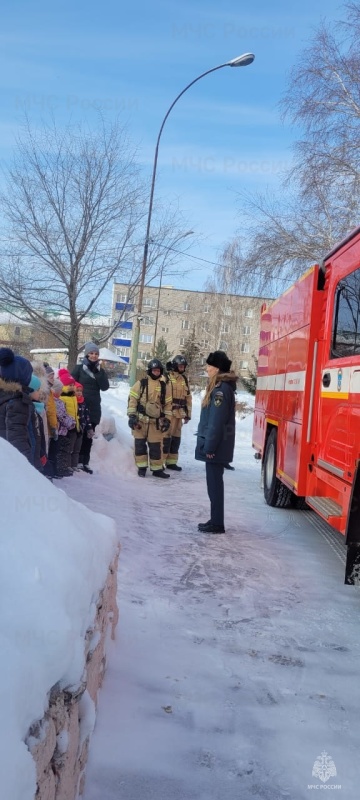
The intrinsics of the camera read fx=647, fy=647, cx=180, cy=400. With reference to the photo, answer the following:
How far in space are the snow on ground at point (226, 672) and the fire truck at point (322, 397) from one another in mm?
615

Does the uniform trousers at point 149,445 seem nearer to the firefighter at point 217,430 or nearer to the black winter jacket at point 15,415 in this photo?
the firefighter at point 217,430

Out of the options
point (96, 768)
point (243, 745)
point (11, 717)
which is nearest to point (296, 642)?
point (243, 745)

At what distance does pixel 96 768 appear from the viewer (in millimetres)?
2400

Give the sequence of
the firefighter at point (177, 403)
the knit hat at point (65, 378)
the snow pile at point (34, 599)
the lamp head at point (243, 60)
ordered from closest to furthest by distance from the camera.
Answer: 1. the snow pile at point (34, 599)
2. the knit hat at point (65, 378)
3. the firefighter at point (177, 403)
4. the lamp head at point (243, 60)

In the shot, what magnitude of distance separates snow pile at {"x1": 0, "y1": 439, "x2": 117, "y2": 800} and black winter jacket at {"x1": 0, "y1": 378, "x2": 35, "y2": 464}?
120 inches

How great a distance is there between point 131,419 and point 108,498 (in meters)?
2.28

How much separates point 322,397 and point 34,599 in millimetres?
4303

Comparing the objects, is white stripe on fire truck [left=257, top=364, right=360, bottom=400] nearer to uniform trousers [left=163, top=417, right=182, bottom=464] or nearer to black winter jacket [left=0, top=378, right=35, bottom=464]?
black winter jacket [left=0, top=378, right=35, bottom=464]

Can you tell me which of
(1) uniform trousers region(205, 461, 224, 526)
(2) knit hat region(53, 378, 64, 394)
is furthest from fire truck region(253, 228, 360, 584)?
(2) knit hat region(53, 378, 64, 394)

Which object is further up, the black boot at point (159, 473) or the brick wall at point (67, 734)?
the brick wall at point (67, 734)

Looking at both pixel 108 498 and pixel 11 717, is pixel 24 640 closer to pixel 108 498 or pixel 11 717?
pixel 11 717

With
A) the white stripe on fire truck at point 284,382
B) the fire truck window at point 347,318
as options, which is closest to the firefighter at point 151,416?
the white stripe on fire truck at point 284,382

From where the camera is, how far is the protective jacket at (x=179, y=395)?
10.8 metres

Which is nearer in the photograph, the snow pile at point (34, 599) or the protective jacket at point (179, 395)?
the snow pile at point (34, 599)
